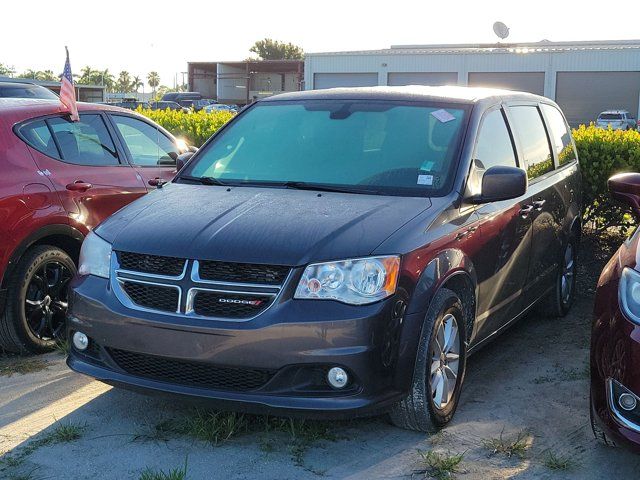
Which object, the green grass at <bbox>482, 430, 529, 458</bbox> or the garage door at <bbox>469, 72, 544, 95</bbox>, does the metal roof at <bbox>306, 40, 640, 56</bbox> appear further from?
the green grass at <bbox>482, 430, 529, 458</bbox>

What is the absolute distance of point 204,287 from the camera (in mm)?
3725

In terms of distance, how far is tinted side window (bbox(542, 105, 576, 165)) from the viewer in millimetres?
6324

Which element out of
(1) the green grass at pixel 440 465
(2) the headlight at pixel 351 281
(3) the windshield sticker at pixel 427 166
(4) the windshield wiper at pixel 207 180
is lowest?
(1) the green grass at pixel 440 465

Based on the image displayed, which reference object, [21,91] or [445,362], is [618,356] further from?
Result: [21,91]

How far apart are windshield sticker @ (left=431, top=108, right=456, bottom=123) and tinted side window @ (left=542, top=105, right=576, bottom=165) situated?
1676mm

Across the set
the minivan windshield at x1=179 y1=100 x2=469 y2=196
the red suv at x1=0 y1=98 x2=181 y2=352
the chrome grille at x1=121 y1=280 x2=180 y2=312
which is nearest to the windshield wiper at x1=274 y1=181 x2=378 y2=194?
the minivan windshield at x1=179 y1=100 x2=469 y2=196

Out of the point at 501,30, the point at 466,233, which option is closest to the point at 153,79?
the point at 501,30

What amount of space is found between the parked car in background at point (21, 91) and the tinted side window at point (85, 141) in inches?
311

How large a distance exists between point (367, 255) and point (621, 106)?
44936mm

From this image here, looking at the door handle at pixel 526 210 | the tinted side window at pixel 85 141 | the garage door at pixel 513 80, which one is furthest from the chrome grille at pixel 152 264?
the garage door at pixel 513 80

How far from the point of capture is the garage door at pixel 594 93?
44.5 meters

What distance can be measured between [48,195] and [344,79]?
157 ft

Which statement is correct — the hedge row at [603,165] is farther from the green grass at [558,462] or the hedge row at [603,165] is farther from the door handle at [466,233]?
the green grass at [558,462]

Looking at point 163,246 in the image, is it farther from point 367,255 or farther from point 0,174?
point 0,174
